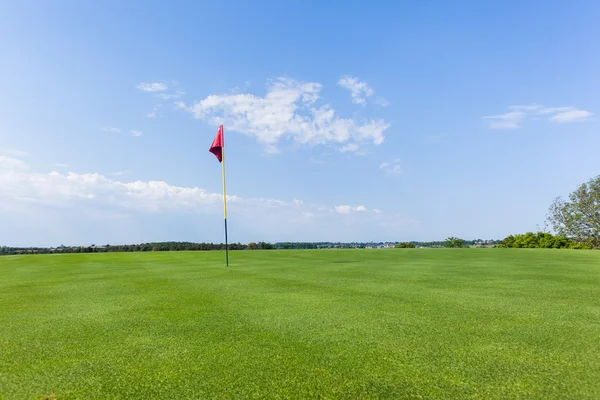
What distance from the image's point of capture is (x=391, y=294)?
303 inches

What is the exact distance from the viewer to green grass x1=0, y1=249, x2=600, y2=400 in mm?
3195

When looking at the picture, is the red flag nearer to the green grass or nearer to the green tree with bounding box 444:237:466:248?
the green grass

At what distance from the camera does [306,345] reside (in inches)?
169

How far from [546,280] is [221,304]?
8476mm


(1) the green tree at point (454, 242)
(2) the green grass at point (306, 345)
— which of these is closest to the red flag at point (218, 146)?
(2) the green grass at point (306, 345)

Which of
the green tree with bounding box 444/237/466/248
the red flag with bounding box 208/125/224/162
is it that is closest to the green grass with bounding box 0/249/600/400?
the red flag with bounding box 208/125/224/162

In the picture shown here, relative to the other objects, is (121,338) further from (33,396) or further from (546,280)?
(546,280)

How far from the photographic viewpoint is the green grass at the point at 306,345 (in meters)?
3.20

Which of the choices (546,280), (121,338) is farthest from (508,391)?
(546,280)

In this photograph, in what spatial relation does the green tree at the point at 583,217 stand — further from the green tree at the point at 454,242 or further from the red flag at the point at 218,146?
the red flag at the point at 218,146

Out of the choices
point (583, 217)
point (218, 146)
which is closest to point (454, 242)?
point (583, 217)

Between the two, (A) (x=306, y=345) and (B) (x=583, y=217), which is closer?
(A) (x=306, y=345)

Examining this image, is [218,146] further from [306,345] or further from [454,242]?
[454,242]

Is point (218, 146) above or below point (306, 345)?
above
